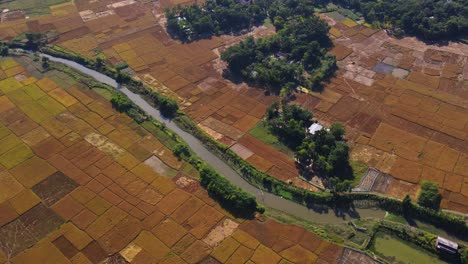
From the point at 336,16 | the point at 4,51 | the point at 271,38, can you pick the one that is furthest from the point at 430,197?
the point at 4,51

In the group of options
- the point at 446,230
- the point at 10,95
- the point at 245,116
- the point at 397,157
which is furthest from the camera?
the point at 10,95

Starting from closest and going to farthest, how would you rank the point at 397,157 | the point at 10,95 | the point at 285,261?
the point at 285,261 → the point at 397,157 → the point at 10,95

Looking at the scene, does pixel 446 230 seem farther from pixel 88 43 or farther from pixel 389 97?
pixel 88 43

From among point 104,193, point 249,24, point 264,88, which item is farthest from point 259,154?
point 249,24

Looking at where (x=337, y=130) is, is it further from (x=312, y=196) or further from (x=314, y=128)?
(x=312, y=196)

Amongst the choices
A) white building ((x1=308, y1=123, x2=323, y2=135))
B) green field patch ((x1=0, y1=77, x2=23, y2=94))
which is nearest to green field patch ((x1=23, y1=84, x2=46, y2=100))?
green field patch ((x1=0, y1=77, x2=23, y2=94))

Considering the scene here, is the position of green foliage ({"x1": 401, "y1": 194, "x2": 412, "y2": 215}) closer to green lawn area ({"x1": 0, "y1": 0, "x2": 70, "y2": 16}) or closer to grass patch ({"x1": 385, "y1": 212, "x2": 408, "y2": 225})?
grass patch ({"x1": 385, "y1": 212, "x2": 408, "y2": 225})

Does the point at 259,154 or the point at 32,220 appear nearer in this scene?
the point at 32,220
